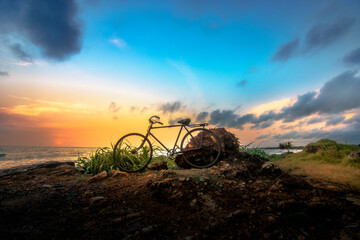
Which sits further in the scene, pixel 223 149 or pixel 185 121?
pixel 223 149

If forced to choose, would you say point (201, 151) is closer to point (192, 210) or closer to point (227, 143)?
point (227, 143)

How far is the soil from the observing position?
2.52m

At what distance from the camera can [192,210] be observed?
10.4 ft

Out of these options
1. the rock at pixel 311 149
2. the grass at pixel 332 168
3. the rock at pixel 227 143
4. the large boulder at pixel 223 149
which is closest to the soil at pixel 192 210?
the grass at pixel 332 168

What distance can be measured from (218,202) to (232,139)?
3673 mm

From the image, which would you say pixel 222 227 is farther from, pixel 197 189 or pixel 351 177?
pixel 351 177

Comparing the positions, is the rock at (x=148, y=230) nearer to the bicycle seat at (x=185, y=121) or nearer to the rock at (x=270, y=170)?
the rock at (x=270, y=170)

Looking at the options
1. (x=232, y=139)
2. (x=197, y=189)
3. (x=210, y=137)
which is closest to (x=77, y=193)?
(x=197, y=189)

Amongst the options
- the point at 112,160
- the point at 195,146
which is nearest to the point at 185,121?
Answer: the point at 195,146

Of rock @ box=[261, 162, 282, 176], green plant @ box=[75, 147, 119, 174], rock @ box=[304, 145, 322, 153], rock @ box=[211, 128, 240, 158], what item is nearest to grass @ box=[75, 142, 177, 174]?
green plant @ box=[75, 147, 119, 174]

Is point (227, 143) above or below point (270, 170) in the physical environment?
above

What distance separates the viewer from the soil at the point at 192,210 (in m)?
2.52

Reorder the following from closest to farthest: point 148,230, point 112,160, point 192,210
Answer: point 148,230 → point 192,210 → point 112,160

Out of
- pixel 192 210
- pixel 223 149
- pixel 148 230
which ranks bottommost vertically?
pixel 148 230
